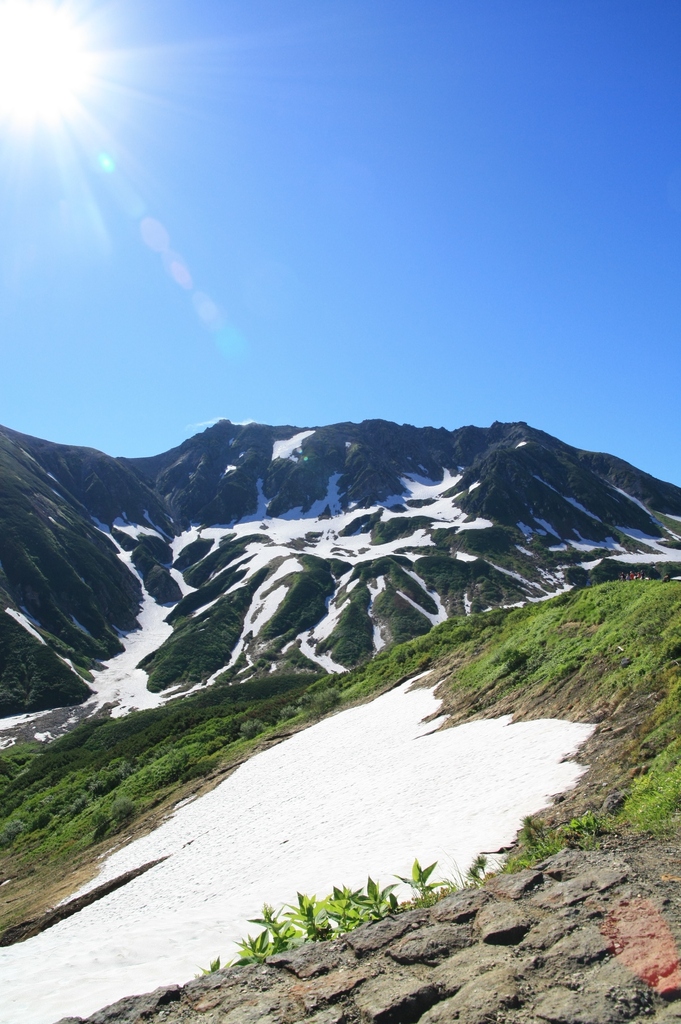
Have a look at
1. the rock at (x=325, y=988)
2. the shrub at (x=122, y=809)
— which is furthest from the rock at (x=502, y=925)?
the shrub at (x=122, y=809)

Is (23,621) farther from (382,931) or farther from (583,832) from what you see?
(583,832)

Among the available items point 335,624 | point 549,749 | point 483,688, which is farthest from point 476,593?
point 549,749

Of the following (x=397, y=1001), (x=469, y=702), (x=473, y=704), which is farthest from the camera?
(x=469, y=702)

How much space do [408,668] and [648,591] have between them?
18.1 meters

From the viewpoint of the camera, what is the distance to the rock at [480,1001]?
3752 millimetres

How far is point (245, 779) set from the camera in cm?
2209

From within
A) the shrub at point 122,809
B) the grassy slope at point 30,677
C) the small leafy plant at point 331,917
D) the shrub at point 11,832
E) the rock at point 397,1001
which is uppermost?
the grassy slope at point 30,677

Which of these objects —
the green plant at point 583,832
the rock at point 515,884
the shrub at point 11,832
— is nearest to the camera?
the rock at point 515,884

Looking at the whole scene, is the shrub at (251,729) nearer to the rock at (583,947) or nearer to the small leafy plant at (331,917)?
the small leafy plant at (331,917)

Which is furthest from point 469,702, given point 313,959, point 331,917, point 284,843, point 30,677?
point 30,677

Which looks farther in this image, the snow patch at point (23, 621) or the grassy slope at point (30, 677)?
the snow patch at point (23, 621)

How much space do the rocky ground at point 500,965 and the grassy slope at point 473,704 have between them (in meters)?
2.00

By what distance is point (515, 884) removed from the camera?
19.2 ft

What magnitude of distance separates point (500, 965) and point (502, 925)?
655 millimetres
